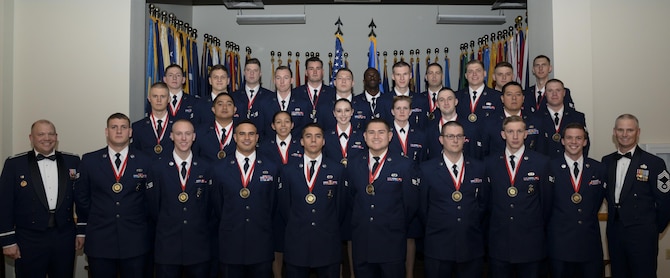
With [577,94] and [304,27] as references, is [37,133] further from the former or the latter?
[304,27]

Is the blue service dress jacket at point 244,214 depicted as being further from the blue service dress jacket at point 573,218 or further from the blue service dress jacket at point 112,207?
the blue service dress jacket at point 573,218

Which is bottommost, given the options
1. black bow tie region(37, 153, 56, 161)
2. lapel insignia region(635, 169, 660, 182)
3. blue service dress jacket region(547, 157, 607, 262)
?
blue service dress jacket region(547, 157, 607, 262)

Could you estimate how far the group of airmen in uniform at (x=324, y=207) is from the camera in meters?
4.39

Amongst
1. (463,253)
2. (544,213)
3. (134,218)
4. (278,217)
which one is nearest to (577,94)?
(544,213)

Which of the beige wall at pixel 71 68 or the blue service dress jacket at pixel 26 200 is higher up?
the beige wall at pixel 71 68

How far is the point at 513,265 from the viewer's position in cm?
461

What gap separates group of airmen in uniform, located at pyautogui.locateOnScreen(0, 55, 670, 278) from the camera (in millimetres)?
4395

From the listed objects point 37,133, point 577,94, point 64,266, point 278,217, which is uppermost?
point 577,94

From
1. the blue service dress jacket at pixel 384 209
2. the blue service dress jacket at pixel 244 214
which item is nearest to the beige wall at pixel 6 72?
the blue service dress jacket at pixel 244 214

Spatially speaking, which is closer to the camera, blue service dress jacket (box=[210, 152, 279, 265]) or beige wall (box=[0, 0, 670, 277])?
blue service dress jacket (box=[210, 152, 279, 265])

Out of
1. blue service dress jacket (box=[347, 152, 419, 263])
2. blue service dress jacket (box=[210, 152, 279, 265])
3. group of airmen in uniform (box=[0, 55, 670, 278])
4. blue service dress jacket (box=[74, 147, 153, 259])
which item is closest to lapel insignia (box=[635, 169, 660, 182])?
group of airmen in uniform (box=[0, 55, 670, 278])

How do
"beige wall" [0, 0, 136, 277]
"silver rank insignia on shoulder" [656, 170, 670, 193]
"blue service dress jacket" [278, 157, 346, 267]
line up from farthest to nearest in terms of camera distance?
"beige wall" [0, 0, 136, 277] → "silver rank insignia on shoulder" [656, 170, 670, 193] → "blue service dress jacket" [278, 157, 346, 267]

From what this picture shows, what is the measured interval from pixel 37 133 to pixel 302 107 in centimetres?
235

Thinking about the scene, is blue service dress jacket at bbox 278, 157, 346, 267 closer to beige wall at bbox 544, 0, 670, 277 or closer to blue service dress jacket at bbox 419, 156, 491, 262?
blue service dress jacket at bbox 419, 156, 491, 262
